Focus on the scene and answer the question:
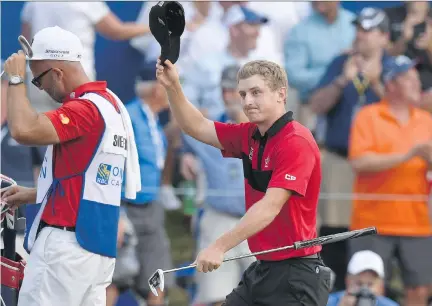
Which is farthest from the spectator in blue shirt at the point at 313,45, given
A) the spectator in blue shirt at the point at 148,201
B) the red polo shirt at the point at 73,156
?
the red polo shirt at the point at 73,156

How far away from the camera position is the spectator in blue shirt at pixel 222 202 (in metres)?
10.1

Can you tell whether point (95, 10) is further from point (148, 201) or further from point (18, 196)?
point (18, 196)

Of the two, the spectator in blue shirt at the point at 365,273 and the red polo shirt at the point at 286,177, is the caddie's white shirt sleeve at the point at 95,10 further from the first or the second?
the red polo shirt at the point at 286,177

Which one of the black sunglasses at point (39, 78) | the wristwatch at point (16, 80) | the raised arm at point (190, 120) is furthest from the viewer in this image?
the raised arm at point (190, 120)

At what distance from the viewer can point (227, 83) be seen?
10.2 metres

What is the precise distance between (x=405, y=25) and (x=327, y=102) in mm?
1238

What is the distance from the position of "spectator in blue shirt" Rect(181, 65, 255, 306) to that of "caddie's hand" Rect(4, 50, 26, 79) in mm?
3635

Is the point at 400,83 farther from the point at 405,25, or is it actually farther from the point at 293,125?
the point at 293,125

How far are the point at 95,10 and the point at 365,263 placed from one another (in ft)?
10.2

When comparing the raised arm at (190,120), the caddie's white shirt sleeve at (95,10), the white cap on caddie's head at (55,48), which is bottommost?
the raised arm at (190,120)

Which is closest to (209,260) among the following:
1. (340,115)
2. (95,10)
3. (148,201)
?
(148,201)

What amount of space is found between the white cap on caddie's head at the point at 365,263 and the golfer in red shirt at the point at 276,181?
9.85 ft

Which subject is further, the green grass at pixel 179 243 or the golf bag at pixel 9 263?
the green grass at pixel 179 243

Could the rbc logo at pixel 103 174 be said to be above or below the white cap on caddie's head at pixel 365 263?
above
